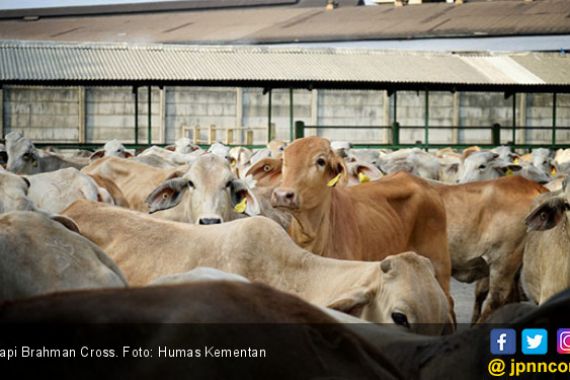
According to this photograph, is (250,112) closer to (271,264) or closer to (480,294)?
(480,294)

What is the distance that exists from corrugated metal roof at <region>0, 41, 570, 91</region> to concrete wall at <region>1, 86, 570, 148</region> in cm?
184

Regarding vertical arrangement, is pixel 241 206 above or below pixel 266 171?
below

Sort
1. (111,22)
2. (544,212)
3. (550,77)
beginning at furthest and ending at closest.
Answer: (111,22), (550,77), (544,212)

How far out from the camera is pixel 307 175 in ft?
25.5

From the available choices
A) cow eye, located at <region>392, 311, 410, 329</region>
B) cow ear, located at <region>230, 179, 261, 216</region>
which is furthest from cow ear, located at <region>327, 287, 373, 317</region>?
cow ear, located at <region>230, 179, 261, 216</region>

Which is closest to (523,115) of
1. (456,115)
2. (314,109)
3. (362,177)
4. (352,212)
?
(456,115)

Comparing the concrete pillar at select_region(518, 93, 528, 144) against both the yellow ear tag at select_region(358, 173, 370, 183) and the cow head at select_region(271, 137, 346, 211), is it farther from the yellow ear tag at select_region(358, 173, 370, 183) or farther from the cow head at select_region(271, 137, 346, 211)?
the cow head at select_region(271, 137, 346, 211)

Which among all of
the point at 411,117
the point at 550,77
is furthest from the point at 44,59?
the point at 550,77

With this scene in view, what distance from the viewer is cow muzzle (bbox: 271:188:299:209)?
755 centimetres

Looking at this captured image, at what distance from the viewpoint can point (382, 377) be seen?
8.64 ft

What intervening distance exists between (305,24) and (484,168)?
39.4 metres

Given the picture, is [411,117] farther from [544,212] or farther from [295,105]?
[544,212]

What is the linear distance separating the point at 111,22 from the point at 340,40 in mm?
16496

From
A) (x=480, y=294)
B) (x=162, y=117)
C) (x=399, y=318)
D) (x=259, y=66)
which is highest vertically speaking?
(x=259, y=66)
